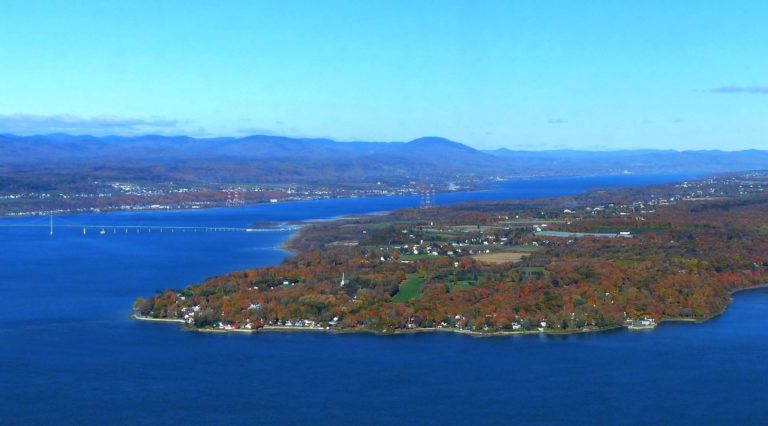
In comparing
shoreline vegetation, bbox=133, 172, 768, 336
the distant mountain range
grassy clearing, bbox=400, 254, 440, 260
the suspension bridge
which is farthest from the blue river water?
the distant mountain range

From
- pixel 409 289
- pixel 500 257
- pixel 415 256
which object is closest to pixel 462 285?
pixel 409 289

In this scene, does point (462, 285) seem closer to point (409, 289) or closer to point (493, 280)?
point (493, 280)

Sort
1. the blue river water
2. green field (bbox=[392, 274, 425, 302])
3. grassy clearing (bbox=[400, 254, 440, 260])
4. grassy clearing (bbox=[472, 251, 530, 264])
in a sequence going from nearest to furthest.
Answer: the blue river water → green field (bbox=[392, 274, 425, 302]) → grassy clearing (bbox=[472, 251, 530, 264]) → grassy clearing (bbox=[400, 254, 440, 260])

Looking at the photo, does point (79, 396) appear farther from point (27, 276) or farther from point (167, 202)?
point (167, 202)

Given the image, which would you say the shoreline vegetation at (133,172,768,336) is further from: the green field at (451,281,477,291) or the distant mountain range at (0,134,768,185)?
the distant mountain range at (0,134,768,185)

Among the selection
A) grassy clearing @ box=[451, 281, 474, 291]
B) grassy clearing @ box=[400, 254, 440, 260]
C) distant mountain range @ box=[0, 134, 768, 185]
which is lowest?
grassy clearing @ box=[451, 281, 474, 291]

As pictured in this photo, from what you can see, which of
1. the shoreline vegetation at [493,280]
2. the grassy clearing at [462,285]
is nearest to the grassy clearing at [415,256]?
the shoreline vegetation at [493,280]

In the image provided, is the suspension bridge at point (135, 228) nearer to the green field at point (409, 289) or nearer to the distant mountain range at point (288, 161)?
the green field at point (409, 289)
